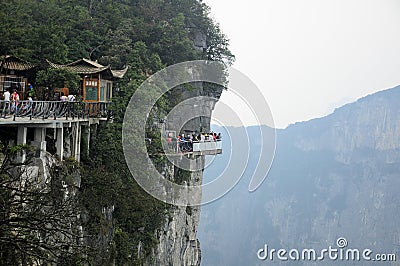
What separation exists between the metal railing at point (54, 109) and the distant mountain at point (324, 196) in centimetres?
4979

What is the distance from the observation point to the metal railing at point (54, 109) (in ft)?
41.9

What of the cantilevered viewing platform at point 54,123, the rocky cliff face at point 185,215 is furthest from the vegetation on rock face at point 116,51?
the rocky cliff face at point 185,215

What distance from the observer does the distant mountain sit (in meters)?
73.2

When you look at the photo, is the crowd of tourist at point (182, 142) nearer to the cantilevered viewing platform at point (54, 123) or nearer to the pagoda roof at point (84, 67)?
the cantilevered viewing platform at point (54, 123)

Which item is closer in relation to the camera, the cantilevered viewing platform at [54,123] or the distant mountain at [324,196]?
the cantilevered viewing platform at [54,123]

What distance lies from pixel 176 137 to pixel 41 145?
935cm

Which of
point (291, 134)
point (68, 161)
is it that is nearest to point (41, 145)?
point (68, 161)

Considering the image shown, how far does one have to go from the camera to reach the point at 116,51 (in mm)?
24109

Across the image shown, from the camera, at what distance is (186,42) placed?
1062 inches

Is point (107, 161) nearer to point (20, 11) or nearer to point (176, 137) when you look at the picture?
point (176, 137)

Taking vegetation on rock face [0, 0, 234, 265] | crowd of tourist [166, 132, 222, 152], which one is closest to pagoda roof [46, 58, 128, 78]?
vegetation on rock face [0, 0, 234, 265]

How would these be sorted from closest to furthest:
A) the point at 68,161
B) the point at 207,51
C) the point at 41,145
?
1. the point at 41,145
2. the point at 68,161
3. the point at 207,51

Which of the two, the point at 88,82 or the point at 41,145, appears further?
the point at 88,82

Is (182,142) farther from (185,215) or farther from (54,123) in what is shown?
(54,123)
